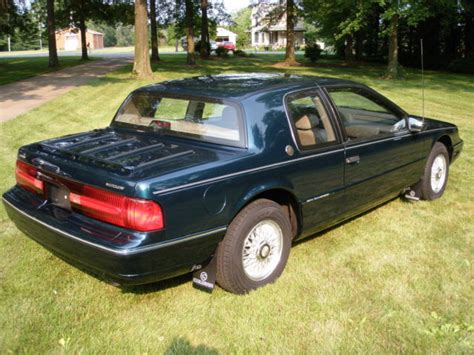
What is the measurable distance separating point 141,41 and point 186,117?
1506cm

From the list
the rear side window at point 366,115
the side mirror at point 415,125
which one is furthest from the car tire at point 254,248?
the side mirror at point 415,125

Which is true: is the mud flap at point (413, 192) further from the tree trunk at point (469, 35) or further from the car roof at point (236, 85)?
the tree trunk at point (469, 35)

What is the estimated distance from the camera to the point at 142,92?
4.53 meters

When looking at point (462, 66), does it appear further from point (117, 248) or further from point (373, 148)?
point (117, 248)

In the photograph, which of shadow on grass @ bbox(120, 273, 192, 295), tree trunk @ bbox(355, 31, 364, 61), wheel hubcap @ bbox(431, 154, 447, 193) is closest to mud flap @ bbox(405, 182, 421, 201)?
wheel hubcap @ bbox(431, 154, 447, 193)

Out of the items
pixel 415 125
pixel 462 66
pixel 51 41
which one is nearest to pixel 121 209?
pixel 415 125

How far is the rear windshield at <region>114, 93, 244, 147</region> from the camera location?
378 cm

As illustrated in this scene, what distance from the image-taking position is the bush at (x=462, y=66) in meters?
28.3

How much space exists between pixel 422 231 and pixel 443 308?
61.1 inches

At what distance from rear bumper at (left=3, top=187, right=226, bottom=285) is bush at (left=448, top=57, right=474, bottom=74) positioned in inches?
1137

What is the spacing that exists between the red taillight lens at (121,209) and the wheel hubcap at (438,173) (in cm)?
379

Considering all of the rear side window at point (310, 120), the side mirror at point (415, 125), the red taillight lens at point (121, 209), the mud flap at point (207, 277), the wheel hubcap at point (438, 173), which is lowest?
the mud flap at point (207, 277)

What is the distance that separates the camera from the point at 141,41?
18.2m

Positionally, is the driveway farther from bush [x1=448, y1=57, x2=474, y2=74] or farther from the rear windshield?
bush [x1=448, y1=57, x2=474, y2=74]
